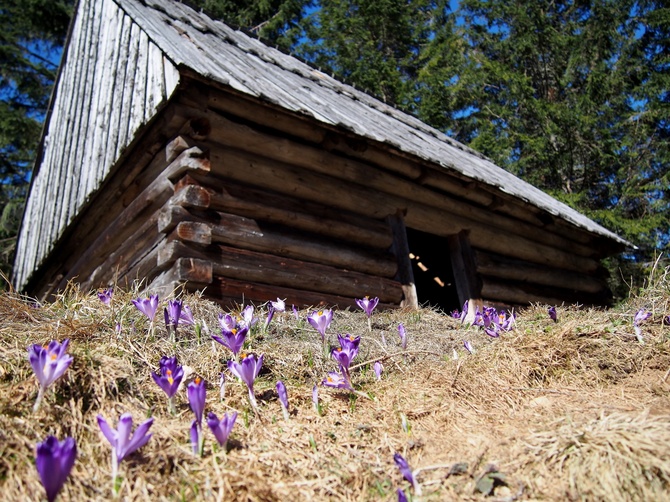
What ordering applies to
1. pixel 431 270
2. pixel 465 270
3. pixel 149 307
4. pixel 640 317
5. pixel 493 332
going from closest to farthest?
pixel 149 307
pixel 640 317
pixel 493 332
pixel 465 270
pixel 431 270

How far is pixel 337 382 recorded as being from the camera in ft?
7.66

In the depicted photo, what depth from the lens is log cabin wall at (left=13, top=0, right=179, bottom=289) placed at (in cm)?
528

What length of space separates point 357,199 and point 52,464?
15.8 feet

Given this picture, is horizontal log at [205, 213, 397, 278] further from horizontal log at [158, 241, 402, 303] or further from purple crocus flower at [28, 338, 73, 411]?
purple crocus flower at [28, 338, 73, 411]

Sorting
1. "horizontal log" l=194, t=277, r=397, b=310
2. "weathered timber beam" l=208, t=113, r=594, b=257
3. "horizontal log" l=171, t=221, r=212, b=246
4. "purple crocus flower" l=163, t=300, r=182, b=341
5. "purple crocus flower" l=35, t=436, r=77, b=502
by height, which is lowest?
"purple crocus flower" l=35, t=436, r=77, b=502

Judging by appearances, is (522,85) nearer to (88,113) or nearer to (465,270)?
(465,270)

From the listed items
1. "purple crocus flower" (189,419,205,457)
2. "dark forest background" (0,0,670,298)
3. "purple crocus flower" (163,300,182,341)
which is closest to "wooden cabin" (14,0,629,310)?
"purple crocus flower" (163,300,182,341)

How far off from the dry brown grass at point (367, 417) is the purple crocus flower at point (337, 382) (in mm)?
63

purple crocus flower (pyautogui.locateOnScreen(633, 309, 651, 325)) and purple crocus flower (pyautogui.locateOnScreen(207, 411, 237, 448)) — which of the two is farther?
purple crocus flower (pyautogui.locateOnScreen(633, 309, 651, 325))

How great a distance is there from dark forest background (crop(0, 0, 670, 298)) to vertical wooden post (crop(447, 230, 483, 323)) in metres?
7.83

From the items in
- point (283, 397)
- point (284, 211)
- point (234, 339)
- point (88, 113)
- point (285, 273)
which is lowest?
point (283, 397)

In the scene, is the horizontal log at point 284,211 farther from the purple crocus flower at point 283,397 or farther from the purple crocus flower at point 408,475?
the purple crocus flower at point 408,475

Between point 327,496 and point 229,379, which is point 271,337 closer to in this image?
point 229,379

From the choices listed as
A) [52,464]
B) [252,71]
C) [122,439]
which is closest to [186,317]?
[122,439]
